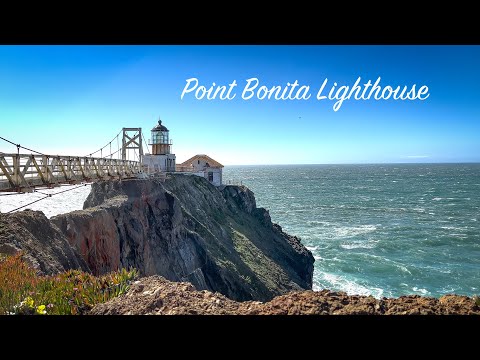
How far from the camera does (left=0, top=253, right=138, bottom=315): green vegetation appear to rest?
A: 5121 millimetres

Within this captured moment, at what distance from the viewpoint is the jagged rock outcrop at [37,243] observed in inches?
323

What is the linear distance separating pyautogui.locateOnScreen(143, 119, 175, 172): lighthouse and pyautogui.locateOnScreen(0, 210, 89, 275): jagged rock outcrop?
75.6 feet

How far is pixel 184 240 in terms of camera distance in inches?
914

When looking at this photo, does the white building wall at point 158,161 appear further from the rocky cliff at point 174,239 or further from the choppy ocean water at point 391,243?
the choppy ocean water at point 391,243

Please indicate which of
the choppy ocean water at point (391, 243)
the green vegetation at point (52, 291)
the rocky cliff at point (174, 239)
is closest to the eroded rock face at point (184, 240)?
the rocky cliff at point (174, 239)

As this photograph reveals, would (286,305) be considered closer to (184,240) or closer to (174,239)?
(174,239)

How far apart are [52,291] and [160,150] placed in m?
29.7

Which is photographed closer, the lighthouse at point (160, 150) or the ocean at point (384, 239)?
the ocean at point (384, 239)

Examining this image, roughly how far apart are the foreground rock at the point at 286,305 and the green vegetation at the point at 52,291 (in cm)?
44

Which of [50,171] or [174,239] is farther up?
[50,171]

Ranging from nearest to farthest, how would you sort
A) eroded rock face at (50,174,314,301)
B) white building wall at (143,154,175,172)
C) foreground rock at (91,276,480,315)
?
1. foreground rock at (91,276,480,315)
2. eroded rock face at (50,174,314,301)
3. white building wall at (143,154,175,172)

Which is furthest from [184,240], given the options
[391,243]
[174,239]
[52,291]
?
[391,243]

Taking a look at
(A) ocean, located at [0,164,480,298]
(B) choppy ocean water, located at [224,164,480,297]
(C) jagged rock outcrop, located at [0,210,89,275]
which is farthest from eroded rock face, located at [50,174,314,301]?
(B) choppy ocean water, located at [224,164,480,297]

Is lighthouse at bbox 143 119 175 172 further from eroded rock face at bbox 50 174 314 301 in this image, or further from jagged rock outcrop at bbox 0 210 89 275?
jagged rock outcrop at bbox 0 210 89 275
